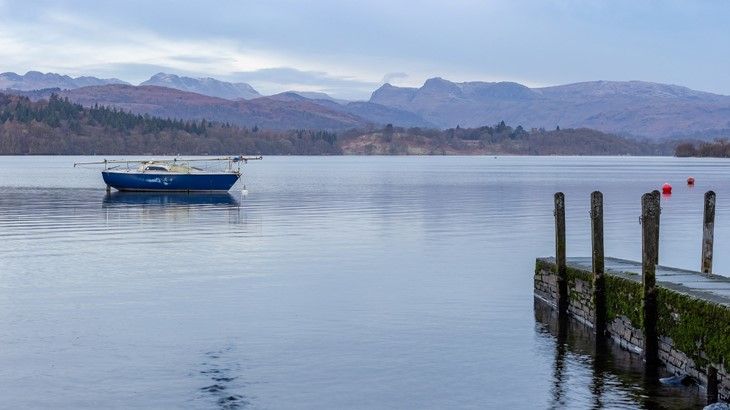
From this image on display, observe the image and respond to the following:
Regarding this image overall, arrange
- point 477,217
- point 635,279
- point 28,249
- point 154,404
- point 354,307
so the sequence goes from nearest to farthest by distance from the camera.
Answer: point 154,404
point 635,279
point 354,307
point 28,249
point 477,217

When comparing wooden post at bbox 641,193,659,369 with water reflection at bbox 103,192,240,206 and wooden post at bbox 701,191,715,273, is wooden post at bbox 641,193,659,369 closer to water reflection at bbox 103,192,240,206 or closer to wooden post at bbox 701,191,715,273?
wooden post at bbox 701,191,715,273

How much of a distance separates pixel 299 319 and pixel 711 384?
12567 mm

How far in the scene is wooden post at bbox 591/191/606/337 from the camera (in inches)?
1062

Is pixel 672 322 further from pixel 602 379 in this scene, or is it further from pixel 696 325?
pixel 602 379

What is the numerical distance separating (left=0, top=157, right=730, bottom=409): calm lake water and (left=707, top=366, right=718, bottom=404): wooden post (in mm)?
762

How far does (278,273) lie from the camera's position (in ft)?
130

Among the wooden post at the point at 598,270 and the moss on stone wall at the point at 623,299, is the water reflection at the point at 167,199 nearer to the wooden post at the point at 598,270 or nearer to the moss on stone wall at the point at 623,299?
the wooden post at the point at 598,270

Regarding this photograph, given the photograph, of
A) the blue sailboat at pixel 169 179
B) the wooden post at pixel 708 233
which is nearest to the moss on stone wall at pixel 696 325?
the wooden post at pixel 708 233

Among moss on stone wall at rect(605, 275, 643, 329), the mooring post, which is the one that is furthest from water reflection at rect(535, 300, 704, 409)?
the mooring post

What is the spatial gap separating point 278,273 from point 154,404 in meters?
18.9

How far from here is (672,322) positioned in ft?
74.9

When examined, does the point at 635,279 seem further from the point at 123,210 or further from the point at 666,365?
the point at 123,210

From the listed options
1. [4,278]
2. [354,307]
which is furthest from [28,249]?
[354,307]

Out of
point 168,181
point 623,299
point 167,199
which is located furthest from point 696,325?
point 168,181
